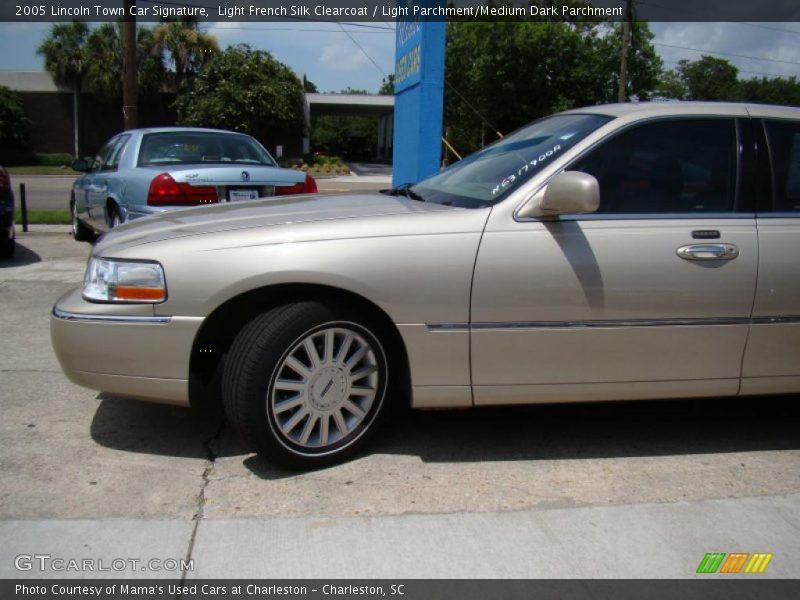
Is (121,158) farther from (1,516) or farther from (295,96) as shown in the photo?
(295,96)

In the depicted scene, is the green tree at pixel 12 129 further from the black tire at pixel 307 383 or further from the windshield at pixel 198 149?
the black tire at pixel 307 383

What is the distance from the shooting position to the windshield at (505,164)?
3.62m

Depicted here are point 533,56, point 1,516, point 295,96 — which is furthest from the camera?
point 533,56

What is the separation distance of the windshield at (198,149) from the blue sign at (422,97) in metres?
2.01

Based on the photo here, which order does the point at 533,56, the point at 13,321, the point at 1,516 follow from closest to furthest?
the point at 1,516
the point at 13,321
the point at 533,56

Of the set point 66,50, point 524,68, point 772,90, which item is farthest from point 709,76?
point 66,50

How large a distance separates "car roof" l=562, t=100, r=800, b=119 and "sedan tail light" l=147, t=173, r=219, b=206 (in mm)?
3779

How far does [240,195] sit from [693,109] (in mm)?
4101

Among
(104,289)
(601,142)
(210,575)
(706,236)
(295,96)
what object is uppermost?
(295,96)

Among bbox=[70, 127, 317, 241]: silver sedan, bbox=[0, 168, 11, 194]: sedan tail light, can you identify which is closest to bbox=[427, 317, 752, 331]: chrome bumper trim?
bbox=[70, 127, 317, 241]: silver sedan

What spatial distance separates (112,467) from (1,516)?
54 cm

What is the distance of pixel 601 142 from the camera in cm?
361

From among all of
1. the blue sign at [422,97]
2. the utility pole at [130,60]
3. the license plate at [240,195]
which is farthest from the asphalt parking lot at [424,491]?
the utility pole at [130,60]

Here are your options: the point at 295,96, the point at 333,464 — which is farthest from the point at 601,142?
the point at 295,96
